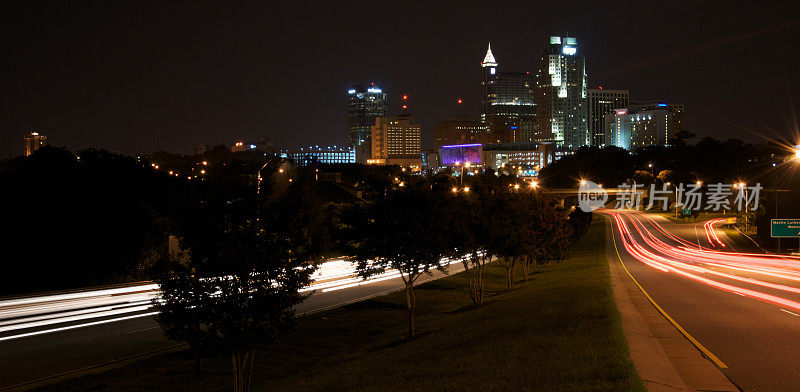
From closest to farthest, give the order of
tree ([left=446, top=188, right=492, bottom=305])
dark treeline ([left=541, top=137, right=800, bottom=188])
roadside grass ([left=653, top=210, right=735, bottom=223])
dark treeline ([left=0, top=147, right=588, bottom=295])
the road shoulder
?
1. the road shoulder
2. dark treeline ([left=0, top=147, right=588, bottom=295])
3. tree ([left=446, top=188, right=492, bottom=305])
4. roadside grass ([left=653, top=210, right=735, bottom=223])
5. dark treeline ([left=541, top=137, right=800, bottom=188])

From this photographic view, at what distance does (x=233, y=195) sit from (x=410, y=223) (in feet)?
30.8

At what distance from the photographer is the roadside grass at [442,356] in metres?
10.8

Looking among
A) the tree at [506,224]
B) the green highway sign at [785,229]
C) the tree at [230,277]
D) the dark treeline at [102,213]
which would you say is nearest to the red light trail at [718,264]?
the green highway sign at [785,229]

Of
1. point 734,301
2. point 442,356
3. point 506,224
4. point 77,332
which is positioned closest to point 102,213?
point 77,332

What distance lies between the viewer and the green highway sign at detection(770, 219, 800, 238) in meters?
46.8

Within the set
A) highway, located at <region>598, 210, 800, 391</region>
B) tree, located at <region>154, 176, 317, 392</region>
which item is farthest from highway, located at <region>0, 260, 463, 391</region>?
highway, located at <region>598, 210, 800, 391</region>

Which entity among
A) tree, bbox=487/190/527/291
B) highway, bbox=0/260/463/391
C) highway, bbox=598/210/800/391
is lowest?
highway, bbox=0/260/463/391

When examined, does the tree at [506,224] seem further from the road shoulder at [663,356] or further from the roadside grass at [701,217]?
the roadside grass at [701,217]

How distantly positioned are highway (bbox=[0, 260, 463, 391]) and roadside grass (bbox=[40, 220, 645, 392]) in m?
1.50

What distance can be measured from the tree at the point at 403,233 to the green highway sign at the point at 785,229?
35151mm

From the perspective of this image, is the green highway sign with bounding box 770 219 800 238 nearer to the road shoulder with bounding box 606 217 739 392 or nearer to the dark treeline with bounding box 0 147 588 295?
the dark treeline with bounding box 0 147 588 295

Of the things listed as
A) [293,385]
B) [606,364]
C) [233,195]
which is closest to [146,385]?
[293,385]

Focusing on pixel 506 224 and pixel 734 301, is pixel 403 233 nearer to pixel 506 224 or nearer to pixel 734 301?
pixel 506 224

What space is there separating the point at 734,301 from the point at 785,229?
3019 centimetres
